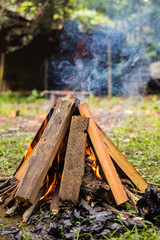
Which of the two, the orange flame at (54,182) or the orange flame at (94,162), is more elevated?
the orange flame at (94,162)

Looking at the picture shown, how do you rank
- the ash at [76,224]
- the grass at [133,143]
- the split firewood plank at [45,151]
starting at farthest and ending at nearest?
the grass at [133,143] → the split firewood plank at [45,151] → the ash at [76,224]

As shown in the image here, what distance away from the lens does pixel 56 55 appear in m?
12.2

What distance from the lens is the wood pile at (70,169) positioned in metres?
2.29

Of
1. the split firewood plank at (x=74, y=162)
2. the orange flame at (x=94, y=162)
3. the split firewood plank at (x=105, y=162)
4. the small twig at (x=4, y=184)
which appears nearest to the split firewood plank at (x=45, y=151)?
the split firewood plank at (x=74, y=162)

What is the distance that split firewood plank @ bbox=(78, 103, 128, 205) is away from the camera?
2.38m

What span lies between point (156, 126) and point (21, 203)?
416 centimetres

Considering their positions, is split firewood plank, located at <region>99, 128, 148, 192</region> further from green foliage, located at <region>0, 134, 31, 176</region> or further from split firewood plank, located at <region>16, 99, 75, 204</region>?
green foliage, located at <region>0, 134, 31, 176</region>

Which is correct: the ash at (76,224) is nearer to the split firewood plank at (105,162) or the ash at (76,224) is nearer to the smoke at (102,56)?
the split firewood plank at (105,162)

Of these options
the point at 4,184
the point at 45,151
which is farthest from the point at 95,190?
the point at 4,184

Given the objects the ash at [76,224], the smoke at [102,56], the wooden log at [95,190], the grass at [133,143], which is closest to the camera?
the ash at [76,224]

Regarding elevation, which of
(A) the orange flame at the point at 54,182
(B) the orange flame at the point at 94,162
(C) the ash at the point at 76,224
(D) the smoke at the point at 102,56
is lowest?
(C) the ash at the point at 76,224

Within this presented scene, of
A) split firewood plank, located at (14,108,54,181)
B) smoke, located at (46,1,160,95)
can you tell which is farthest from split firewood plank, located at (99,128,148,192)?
smoke, located at (46,1,160,95)

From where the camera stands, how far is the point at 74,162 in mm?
2408

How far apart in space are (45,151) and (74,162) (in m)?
0.30
